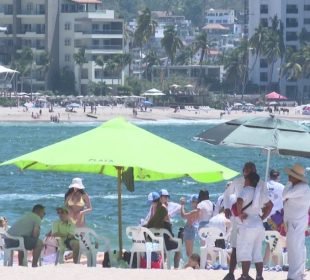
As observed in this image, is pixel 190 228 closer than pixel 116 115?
Yes

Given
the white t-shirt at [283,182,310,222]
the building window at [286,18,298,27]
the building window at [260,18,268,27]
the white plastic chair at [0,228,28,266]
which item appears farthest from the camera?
the building window at [286,18,298,27]

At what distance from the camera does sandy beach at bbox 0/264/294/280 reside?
1588 cm

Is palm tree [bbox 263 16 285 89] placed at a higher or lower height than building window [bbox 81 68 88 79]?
higher

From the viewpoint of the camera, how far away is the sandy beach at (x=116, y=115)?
119250 millimetres

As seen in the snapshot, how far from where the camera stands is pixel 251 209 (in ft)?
51.2

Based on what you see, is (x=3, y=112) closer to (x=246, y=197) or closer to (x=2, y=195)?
(x=2, y=195)

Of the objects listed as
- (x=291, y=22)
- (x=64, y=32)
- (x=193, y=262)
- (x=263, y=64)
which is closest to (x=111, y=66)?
(x=64, y=32)

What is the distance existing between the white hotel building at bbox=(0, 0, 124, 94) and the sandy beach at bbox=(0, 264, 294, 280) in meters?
116

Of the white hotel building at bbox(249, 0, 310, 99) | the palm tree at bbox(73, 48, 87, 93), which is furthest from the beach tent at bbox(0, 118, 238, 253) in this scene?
the white hotel building at bbox(249, 0, 310, 99)

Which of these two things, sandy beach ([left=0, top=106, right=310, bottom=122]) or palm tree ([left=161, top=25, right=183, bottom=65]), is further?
palm tree ([left=161, top=25, right=183, bottom=65])

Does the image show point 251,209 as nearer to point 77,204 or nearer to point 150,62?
point 77,204

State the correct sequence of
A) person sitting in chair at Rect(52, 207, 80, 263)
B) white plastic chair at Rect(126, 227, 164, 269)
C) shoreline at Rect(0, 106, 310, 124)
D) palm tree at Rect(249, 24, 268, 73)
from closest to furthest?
white plastic chair at Rect(126, 227, 164, 269) → person sitting in chair at Rect(52, 207, 80, 263) → shoreline at Rect(0, 106, 310, 124) → palm tree at Rect(249, 24, 268, 73)

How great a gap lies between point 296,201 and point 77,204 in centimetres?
356

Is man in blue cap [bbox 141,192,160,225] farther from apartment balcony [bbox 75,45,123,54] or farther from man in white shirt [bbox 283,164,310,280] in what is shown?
apartment balcony [bbox 75,45,123,54]
